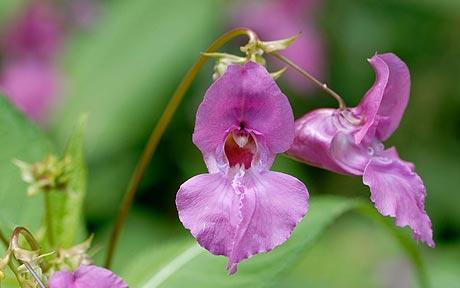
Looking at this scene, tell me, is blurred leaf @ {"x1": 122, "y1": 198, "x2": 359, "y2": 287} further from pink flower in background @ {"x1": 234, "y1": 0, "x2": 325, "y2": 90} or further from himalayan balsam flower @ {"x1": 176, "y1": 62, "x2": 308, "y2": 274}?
pink flower in background @ {"x1": 234, "y1": 0, "x2": 325, "y2": 90}

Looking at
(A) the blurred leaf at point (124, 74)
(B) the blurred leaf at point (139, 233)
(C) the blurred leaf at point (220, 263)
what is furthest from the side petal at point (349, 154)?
(A) the blurred leaf at point (124, 74)

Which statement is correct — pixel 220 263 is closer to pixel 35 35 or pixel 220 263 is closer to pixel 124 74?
pixel 124 74

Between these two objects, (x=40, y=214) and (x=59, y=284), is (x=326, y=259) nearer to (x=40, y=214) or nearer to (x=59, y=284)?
(x=40, y=214)

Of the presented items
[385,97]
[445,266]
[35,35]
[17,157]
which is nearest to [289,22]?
[35,35]

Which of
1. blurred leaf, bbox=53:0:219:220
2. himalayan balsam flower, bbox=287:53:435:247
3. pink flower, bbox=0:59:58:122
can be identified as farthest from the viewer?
pink flower, bbox=0:59:58:122

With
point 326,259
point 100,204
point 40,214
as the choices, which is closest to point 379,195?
point 40,214

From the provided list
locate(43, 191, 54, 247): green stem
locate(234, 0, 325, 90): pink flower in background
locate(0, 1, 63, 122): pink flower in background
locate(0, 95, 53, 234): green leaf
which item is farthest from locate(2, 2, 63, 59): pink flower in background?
locate(43, 191, 54, 247): green stem

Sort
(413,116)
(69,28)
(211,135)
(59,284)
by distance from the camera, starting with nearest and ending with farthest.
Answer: (59,284)
(211,135)
(413,116)
(69,28)
